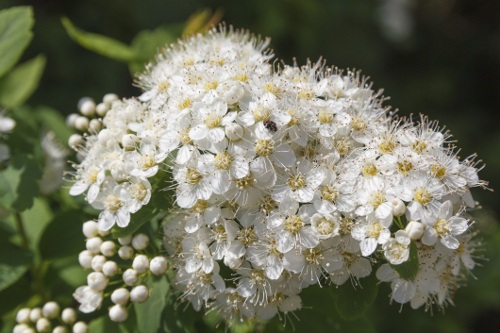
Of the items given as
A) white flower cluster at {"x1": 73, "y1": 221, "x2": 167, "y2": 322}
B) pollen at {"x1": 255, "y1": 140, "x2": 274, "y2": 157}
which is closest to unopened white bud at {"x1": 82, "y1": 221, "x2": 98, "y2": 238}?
white flower cluster at {"x1": 73, "y1": 221, "x2": 167, "y2": 322}

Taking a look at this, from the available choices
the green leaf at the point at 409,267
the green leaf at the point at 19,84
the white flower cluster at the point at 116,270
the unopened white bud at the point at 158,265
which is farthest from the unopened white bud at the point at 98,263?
the green leaf at the point at 19,84

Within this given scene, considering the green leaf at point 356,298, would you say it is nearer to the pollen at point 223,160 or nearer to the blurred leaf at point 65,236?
the pollen at point 223,160

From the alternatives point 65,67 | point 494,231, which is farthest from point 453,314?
point 65,67

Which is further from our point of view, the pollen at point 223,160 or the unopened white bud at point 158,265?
the unopened white bud at point 158,265

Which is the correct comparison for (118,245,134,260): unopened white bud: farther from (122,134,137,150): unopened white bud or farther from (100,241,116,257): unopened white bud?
(122,134,137,150): unopened white bud

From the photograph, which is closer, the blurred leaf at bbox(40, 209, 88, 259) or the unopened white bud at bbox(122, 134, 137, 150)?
the unopened white bud at bbox(122, 134, 137, 150)

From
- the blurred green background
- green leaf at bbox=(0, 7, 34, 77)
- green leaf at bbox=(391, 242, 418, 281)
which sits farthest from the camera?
the blurred green background
